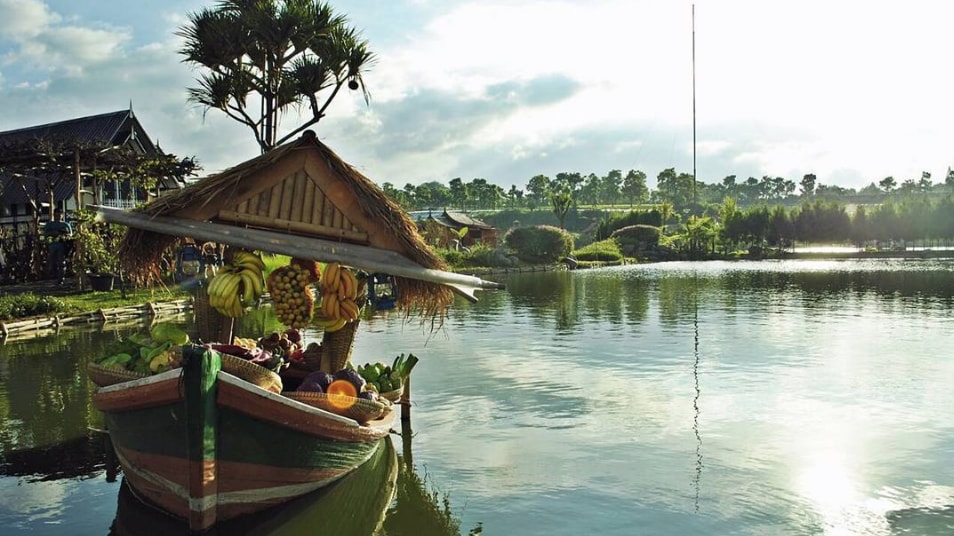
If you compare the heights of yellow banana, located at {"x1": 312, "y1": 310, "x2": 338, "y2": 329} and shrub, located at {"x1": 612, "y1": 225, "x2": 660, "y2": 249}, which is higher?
shrub, located at {"x1": 612, "y1": 225, "x2": 660, "y2": 249}

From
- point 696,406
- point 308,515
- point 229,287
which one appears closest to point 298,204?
point 229,287

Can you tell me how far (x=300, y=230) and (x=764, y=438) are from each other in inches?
261

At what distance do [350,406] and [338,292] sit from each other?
4.30ft

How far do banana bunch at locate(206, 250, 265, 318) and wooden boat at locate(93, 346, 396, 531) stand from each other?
137 centimetres

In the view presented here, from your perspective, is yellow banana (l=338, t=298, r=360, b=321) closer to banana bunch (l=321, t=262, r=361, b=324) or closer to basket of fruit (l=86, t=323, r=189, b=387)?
banana bunch (l=321, t=262, r=361, b=324)

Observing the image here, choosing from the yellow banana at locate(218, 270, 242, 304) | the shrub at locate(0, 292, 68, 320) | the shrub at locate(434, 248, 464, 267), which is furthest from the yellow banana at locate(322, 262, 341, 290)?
the shrub at locate(434, 248, 464, 267)

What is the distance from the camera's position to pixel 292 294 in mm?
8461

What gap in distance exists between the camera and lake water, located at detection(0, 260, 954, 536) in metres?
8.16

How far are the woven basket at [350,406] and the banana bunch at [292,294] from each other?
3.14 feet

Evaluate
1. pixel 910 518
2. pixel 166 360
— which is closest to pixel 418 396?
pixel 166 360

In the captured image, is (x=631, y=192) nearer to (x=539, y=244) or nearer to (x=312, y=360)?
(x=539, y=244)

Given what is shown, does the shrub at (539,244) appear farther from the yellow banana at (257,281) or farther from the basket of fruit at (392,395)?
the yellow banana at (257,281)

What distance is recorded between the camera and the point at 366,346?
62.9 ft

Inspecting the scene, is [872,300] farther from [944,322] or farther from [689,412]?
[689,412]
